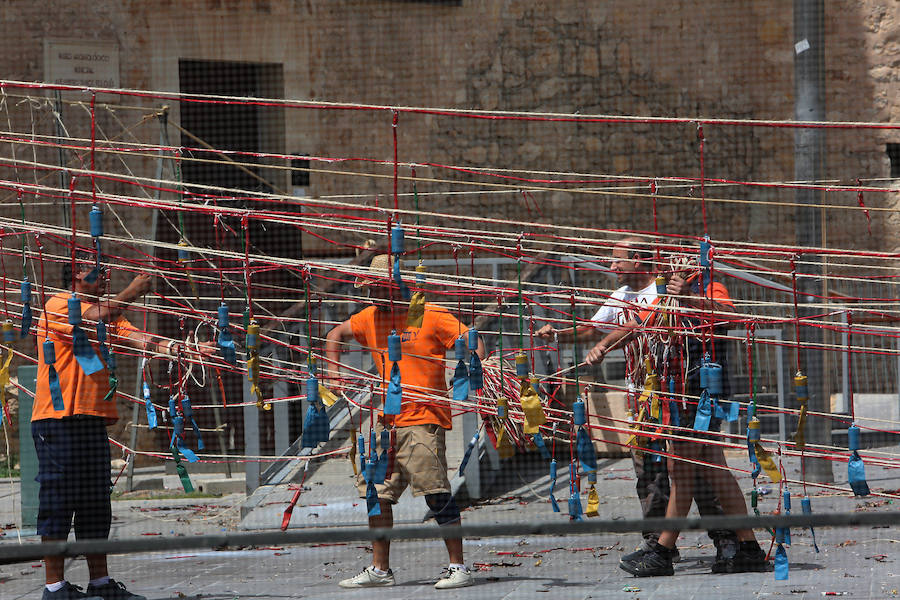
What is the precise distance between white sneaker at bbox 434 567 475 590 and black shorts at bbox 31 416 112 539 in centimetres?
104

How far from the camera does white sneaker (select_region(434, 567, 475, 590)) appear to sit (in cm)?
395

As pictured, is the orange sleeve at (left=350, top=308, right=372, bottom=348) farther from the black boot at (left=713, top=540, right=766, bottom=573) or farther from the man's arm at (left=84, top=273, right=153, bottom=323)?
the black boot at (left=713, top=540, right=766, bottom=573)

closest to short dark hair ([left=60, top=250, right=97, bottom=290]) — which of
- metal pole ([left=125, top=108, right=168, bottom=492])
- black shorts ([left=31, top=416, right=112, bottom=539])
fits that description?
black shorts ([left=31, top=416, right=112, bottom=539])

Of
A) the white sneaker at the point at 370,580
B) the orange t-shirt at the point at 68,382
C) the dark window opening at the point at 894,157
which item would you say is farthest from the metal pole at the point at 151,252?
the dark window opening at the point at 894,157

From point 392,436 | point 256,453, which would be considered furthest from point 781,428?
point 392,436

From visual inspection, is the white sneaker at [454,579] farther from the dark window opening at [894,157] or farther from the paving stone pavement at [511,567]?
the dark window opening at [894,157]

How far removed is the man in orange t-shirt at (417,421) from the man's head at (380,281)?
0.04 ft

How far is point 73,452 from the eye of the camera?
375cm

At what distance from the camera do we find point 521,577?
422 cm

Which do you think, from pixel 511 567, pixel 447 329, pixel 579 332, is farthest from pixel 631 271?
pixel 511 567

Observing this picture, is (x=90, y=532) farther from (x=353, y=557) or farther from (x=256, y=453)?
(x=256, y=453)

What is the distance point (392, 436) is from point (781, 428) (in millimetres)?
3119

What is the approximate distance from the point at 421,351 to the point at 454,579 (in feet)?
2.38

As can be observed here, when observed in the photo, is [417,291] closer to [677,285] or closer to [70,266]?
[677,285]
